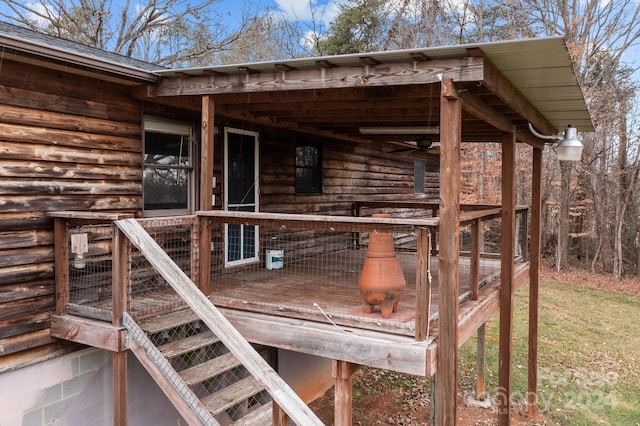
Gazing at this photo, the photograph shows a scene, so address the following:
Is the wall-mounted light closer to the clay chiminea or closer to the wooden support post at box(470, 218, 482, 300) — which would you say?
the clay chiminea

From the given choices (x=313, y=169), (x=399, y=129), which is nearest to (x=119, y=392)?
(x=399, y=129)

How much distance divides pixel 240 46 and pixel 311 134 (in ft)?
33.4

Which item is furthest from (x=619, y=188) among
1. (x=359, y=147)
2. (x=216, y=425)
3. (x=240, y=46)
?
(x=216, y=425)

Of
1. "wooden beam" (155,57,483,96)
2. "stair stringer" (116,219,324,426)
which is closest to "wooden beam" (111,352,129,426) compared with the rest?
"stair stringer" (116,219,324,426)

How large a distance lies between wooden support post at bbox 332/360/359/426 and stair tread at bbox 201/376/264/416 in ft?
2.11

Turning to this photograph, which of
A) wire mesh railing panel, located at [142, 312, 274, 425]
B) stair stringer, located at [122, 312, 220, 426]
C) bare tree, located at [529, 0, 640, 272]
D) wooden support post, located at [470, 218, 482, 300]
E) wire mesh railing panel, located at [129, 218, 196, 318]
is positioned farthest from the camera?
bare tree, located at [529, 0, 640, 272]

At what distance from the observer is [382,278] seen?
409cm

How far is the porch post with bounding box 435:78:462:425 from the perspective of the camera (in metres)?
3.63

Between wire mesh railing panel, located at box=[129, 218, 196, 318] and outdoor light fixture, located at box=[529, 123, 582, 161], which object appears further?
outdoor light fixture, located at box=[529, 123, 582, 161]

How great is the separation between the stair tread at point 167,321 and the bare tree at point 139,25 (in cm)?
1186

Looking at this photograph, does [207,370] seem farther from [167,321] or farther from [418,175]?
[418,175]

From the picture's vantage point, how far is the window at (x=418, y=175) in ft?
40.9

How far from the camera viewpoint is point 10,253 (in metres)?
4.06

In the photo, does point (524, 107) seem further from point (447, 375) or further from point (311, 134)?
point (311, 134)
